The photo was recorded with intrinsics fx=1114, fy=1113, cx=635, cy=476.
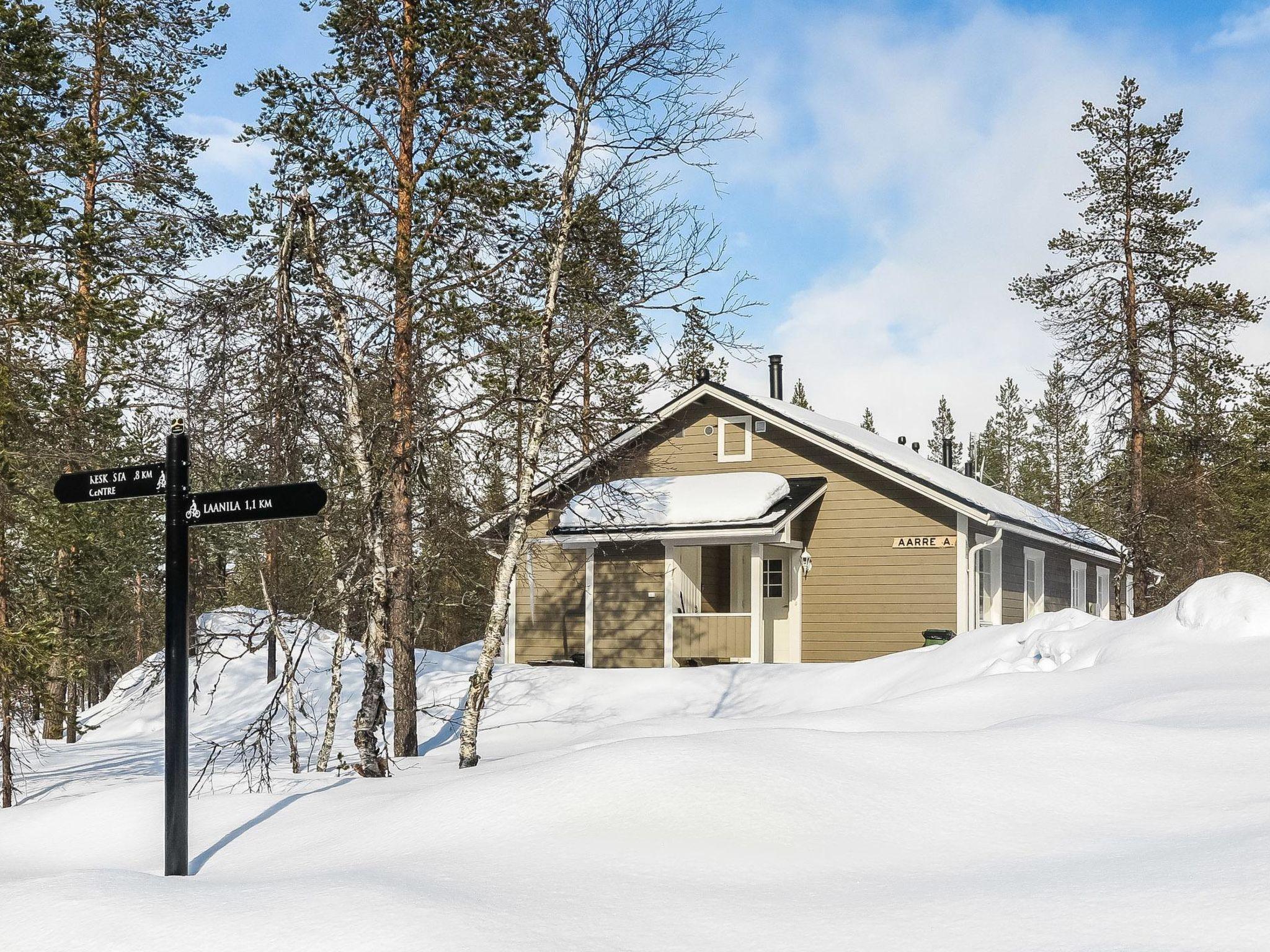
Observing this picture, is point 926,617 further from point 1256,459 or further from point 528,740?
point 1256,459

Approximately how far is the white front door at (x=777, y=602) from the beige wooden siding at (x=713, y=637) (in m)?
1.37

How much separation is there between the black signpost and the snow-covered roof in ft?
52.7

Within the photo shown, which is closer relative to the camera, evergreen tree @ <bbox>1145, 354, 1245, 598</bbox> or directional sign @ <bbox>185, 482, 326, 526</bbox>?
directional sign @ <bbox>185, 482, 326, 526</bbox>

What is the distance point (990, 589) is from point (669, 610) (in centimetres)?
675

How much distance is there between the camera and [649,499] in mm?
21766

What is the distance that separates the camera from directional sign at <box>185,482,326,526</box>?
5.96 metres

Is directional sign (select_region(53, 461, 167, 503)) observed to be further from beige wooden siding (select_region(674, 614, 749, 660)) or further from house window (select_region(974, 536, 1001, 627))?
house window (select_region(974, 536, 1001, 627))

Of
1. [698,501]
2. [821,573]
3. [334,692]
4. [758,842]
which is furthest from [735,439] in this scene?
[758,842]

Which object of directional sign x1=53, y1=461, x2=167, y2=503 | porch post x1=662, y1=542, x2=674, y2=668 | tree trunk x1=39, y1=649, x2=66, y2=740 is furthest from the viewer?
porch post x1=662, y1=542, x2=674, y2=668

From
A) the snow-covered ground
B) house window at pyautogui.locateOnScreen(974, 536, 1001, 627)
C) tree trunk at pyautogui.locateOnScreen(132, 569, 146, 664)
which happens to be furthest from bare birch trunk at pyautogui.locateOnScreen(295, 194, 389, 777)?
tree trunk at pyautogui.locateOnScreen(132, 569, 146, 664)

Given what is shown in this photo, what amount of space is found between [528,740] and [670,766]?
36.1 ft

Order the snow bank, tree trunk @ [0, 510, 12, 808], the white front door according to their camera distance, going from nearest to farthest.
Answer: tree trunk @ [0, 510, 12, 808] < the snow bank < the white front door

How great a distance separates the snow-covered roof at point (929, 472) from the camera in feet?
69.2

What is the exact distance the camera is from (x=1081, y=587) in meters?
29.6
